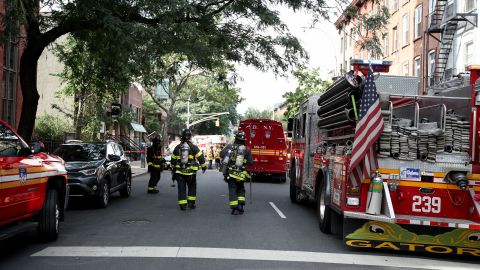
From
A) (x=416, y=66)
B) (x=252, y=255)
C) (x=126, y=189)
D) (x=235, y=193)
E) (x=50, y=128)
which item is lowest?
(x=252, y=255)

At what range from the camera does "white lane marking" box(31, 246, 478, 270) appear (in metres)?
6.94

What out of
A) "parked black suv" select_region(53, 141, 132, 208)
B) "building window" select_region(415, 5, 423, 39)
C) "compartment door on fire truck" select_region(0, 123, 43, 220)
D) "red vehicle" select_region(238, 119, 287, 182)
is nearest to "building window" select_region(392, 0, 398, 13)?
"building window" select_region(415, 5, 423, 39)

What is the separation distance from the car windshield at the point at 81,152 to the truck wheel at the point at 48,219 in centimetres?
448

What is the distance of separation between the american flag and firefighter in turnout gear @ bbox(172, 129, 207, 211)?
5.28 metres

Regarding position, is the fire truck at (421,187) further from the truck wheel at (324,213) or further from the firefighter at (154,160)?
the firefighter at (154,160)

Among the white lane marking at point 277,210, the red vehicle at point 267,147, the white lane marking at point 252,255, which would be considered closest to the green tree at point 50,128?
the red vehicle at point 267,147

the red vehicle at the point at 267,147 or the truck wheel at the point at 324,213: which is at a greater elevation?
the red vehicle at the point at 267,147

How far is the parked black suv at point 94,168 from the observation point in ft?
37.8

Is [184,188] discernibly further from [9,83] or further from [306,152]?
[9,83]

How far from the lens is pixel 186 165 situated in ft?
40.1

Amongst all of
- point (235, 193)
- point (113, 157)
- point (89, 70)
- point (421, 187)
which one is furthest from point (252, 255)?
point (89, 70)

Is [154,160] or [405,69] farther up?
[405,69]

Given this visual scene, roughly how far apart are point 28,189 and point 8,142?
0.67m

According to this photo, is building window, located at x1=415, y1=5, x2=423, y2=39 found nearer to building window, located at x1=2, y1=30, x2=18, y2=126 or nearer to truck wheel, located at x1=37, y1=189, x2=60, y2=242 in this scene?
A: building window, located at x1=2, y1=30, x2=18, y2=126
